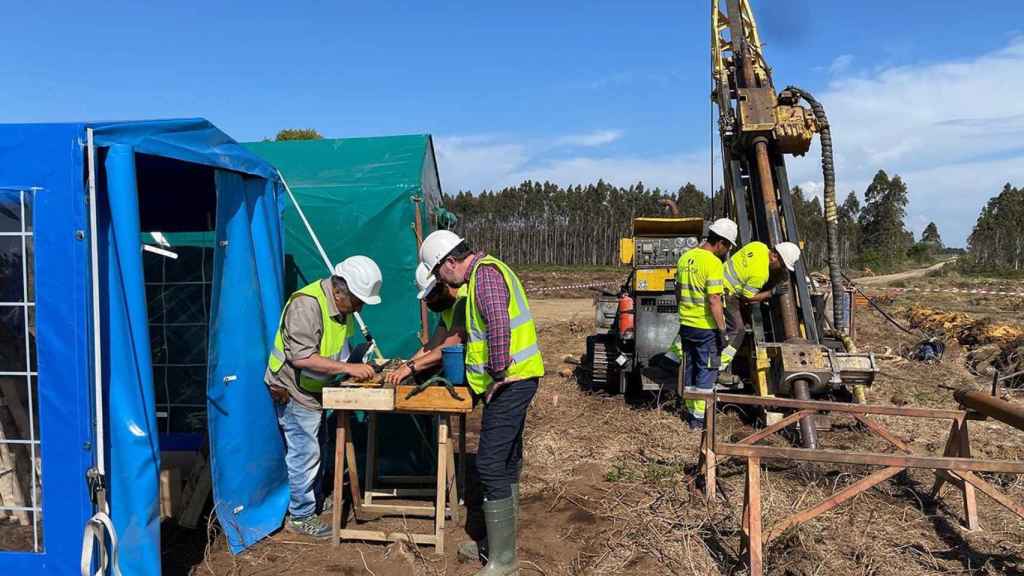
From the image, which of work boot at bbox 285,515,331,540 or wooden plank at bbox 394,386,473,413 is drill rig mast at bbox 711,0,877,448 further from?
work boot at bbox 285,515,331,540

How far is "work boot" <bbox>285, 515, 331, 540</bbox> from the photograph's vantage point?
14.9 ft

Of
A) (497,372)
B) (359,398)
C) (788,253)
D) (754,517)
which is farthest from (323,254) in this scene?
(788,253)

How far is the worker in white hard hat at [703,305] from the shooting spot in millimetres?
6484

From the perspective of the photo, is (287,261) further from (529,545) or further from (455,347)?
(529,545)

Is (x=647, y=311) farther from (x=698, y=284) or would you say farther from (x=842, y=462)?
(x=842, y=462)

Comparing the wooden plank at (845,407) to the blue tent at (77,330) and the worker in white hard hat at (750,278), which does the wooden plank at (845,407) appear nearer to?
the worker in white hard hat at (750,278)

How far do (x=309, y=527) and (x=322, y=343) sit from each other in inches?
50.1

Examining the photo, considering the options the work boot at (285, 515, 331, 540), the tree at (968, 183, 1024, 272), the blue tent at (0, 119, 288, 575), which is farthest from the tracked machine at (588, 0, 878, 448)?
the tree at (968, 183, 1024, 272)

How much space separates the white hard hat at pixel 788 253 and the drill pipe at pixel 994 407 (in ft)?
9.12

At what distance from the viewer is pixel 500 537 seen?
12.8 feet

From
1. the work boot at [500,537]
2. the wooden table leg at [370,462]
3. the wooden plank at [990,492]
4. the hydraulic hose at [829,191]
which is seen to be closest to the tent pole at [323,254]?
the wooden table leg at [370,462]

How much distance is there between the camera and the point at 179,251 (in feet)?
19.5

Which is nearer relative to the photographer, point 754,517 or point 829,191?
point 754,517

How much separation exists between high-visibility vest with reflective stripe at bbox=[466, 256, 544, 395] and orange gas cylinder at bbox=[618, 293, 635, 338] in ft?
13.8
